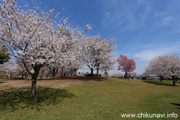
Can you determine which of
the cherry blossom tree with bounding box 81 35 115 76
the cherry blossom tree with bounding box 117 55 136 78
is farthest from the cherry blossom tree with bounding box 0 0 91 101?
the cherry blossom tree with bounding box 117 55 136 78

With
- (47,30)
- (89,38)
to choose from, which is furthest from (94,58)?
(47,30)

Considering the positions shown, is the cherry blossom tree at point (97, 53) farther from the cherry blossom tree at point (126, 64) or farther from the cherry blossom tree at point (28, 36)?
the cherry blossom tree at point (126, 64)

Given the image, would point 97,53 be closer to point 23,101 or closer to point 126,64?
point 23,101

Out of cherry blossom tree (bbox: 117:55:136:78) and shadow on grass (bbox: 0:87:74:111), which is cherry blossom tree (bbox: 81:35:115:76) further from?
cherry blossom tree (bbox: 117:55:136:78)

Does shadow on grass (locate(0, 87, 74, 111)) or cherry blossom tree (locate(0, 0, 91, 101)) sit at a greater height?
cherry blossom tree (locate(0, 0, 91, 101))

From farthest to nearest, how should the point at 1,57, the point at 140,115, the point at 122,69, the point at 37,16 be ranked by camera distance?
1. the point at 122,69
2. the point at 1,57
3. the point at 37,16
4. the point at 140,115

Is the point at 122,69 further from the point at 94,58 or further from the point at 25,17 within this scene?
the point at 25,17

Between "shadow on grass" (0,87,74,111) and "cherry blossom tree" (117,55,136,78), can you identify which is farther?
"cherry blossom tree" (117,55,136,78)

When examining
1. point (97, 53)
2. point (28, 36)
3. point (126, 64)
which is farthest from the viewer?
point (126, 64)

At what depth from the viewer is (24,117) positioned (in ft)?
17.6

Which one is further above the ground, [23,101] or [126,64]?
[126,64]

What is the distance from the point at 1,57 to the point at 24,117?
62.7 ft

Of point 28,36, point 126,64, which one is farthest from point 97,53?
point 126,64

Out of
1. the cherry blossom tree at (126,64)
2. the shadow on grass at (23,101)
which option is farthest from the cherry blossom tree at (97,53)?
the cherry blossom tree at (126,64)
